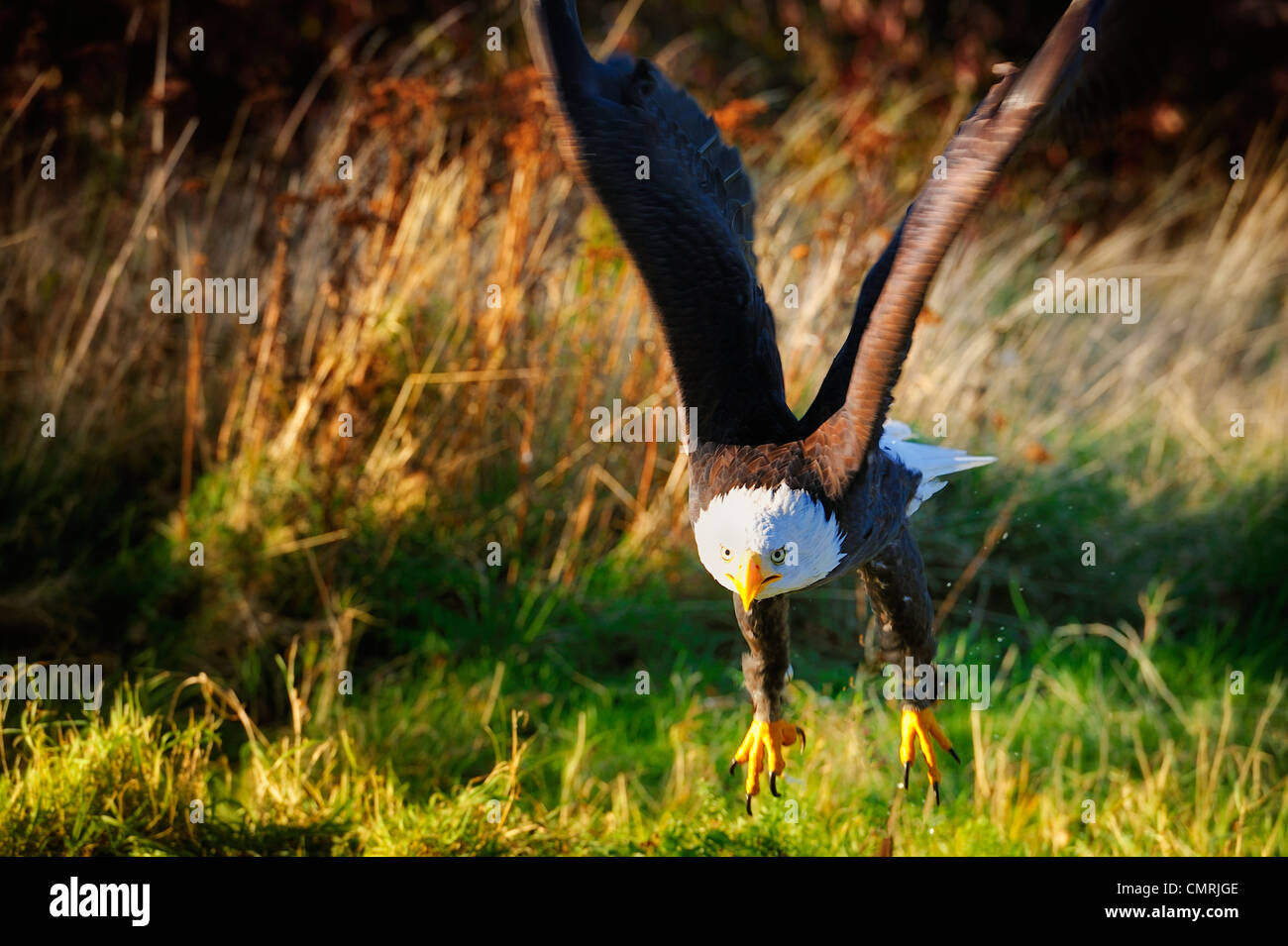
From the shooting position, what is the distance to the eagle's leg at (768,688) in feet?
9.88

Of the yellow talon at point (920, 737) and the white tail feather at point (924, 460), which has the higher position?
the white tail feather at point (924, 460)

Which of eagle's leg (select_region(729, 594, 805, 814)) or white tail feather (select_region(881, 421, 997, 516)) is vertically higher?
white tail feather (select_region(881, 421, 997, 516))

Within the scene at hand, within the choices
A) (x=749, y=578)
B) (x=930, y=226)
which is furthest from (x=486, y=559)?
(x=930, y=226)

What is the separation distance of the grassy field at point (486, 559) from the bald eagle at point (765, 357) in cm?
63

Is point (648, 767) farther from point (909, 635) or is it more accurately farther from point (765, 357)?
point (765, 357)

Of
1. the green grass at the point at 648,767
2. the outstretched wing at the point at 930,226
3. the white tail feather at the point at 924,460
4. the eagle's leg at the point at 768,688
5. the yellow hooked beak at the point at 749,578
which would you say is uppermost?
the outstretched wing at the point at 930,226

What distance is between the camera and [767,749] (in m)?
3.08

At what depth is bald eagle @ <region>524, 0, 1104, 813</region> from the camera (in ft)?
8.21

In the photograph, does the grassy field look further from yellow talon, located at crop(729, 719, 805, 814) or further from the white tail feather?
the white tail feather

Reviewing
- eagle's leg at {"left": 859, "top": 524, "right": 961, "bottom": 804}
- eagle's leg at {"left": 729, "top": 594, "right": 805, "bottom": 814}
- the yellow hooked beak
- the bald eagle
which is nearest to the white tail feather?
the bald eagle

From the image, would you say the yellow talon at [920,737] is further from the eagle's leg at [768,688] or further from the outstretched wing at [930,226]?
the outstretched wing at [930,226]

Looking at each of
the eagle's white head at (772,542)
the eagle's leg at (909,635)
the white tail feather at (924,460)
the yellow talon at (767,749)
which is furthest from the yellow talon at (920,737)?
the eagle's white head at (772,542)

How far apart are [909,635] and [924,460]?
475 millimetres

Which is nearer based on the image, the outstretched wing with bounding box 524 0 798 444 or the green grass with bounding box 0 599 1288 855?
the outstretched wing with bounding box 524 0 798 444
